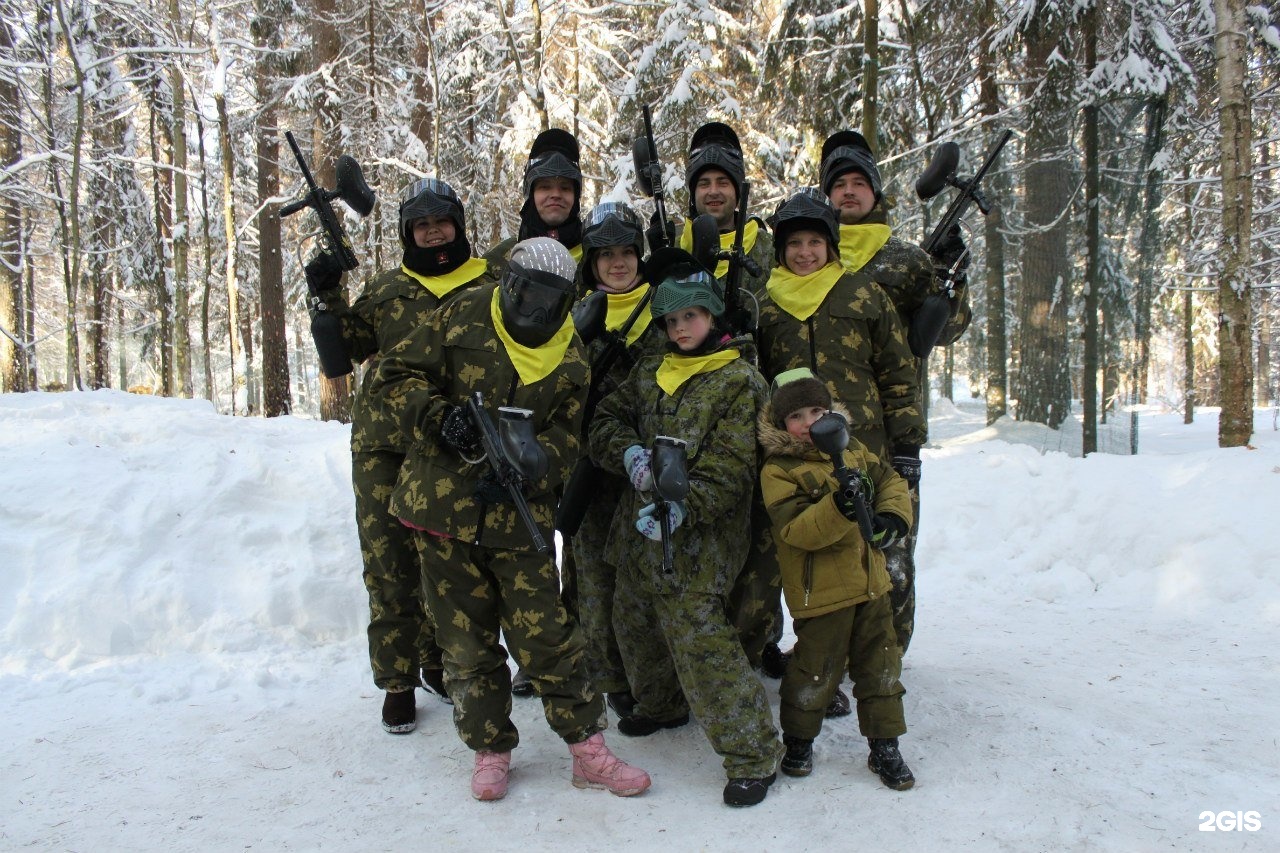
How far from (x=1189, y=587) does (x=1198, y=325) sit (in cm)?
3107

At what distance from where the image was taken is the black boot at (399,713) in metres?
3.90

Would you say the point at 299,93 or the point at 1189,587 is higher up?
the point at 299,93

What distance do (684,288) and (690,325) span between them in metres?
0.17

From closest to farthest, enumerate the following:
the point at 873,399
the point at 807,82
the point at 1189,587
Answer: the point at 873,399 → the point at 1189,587 → the point at 807,82

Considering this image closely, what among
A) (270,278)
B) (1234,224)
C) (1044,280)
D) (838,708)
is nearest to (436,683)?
(838,708)

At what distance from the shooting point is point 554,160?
4523 millimetres

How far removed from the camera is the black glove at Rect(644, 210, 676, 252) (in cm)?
447

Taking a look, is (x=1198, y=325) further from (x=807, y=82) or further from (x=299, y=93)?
(x=299, y=93)

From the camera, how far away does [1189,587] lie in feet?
18.3

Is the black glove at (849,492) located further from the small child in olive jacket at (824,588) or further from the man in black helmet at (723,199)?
the man in black helmet at (723,199)

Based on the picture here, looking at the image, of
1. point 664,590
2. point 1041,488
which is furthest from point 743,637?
point 1041,488

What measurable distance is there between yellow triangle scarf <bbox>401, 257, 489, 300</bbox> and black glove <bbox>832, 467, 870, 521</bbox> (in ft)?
7.28

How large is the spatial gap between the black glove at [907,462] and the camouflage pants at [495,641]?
1699 millimetres

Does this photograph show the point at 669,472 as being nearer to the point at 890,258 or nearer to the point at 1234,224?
the point at 890,258
